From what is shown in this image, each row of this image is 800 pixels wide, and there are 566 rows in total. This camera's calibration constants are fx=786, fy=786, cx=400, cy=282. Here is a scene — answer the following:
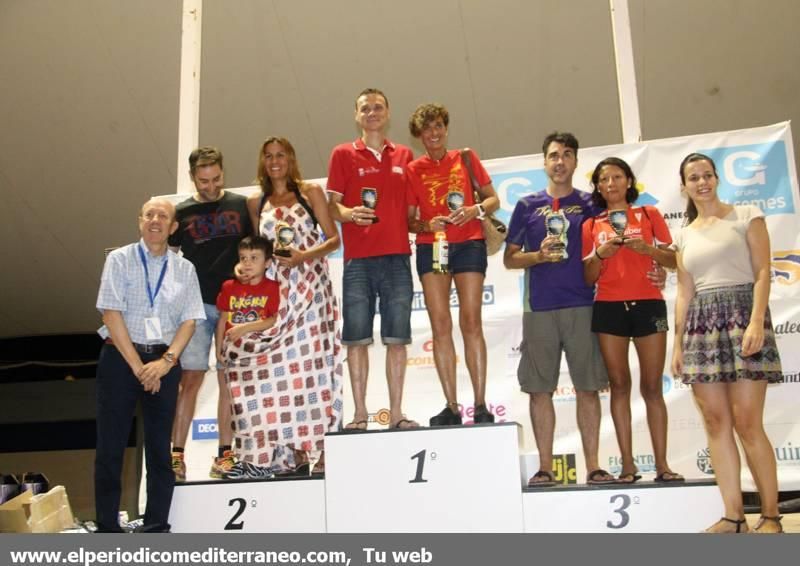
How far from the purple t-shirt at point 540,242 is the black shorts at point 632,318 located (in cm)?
13

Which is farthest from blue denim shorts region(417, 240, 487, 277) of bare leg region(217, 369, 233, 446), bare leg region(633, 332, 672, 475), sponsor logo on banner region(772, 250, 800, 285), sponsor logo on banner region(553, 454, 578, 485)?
sponsor logo on banner region(772, 250, 800, 285)

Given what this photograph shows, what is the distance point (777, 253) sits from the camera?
4180 millimetres

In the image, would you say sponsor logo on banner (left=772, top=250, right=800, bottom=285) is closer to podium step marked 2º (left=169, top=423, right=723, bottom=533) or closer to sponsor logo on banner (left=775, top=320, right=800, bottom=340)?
sponsor logo on banner (left=775, top=320, right=800, bottom=340)

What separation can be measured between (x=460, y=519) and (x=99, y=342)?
24.0 ft

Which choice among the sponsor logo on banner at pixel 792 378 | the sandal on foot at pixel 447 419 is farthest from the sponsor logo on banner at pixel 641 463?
the sandal on foot at pixel 447 419

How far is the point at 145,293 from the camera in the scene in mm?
3271

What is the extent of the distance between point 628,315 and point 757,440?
71cm

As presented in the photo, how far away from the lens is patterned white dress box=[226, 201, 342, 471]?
3.51 m

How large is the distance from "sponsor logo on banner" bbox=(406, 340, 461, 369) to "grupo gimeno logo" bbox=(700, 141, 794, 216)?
1781 millimetres

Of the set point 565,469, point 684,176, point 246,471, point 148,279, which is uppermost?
point 684,176

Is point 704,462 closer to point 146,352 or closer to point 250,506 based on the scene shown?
point 250,506

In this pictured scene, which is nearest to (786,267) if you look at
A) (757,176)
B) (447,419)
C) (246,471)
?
(757,176)

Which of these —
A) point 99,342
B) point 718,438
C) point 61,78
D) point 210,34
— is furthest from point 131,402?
point 99,342

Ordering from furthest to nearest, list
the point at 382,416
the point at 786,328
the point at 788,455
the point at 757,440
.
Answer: the point at 382,416 < the point at 786,328 < the point at 788,455 < the point at 757,440
